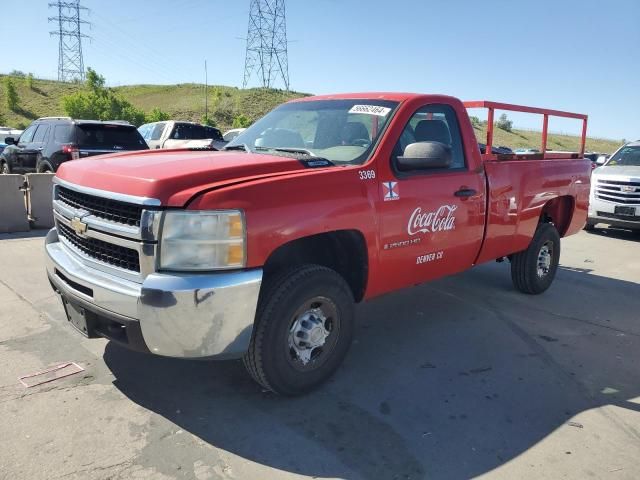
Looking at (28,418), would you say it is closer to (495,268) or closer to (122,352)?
(122,352)

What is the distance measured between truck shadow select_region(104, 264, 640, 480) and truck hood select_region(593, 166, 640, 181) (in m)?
5.84

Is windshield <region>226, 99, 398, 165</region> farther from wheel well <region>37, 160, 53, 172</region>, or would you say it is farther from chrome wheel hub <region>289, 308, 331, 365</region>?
wheel well <region>37, 160, 53, 172</region>

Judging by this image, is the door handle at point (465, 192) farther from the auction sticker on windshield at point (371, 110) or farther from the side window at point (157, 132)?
the side window at point (157, 132)

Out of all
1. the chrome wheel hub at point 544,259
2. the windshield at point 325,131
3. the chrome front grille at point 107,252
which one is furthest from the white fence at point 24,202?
the chrome wheel hub at point 544,259

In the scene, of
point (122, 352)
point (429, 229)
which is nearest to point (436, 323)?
point (429, 229)

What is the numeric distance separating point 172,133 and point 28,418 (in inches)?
563

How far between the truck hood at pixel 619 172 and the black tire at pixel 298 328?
8804 millimetres

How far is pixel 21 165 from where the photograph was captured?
1143cm

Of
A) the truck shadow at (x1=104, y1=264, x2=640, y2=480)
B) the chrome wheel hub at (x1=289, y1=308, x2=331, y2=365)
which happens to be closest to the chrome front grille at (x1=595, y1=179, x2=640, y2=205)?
the truck shadow at (x1=104, y1=264, x2=640, y2=480)

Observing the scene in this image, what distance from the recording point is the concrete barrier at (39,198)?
8820mm

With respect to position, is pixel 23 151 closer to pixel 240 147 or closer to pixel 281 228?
pixel 240 147

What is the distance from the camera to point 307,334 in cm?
332

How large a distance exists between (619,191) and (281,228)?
9382 millimetres

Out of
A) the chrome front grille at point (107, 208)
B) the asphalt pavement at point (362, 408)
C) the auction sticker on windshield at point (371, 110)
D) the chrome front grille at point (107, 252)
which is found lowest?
the asphalt pavement at point (362, 408)
